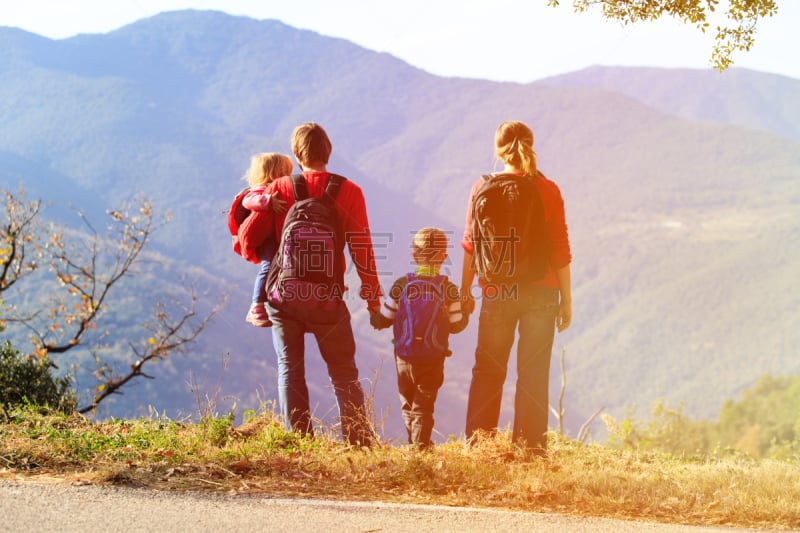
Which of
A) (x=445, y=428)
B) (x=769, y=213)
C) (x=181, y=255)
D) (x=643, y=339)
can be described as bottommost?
(x=445, y=428)

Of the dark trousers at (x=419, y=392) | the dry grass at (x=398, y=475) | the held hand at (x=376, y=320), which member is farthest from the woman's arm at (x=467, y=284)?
the dry grass at (x=398, y=475)

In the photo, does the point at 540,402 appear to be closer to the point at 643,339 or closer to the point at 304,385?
the point at 304,385

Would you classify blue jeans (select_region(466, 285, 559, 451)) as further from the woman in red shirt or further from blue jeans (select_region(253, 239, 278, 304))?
blue jeans (select_region(253, 239, 278, 304))

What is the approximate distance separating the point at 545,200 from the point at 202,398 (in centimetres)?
297

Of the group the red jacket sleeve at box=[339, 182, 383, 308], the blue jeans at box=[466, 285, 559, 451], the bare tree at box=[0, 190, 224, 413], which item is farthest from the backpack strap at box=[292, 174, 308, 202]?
the bare tree at box=[0, 190, 224, 413]

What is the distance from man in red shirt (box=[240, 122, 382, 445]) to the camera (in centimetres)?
573

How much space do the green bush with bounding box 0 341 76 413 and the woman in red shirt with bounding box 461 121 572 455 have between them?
181 inches

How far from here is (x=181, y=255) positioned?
133 m

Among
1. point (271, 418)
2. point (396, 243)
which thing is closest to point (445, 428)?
point (396, 243)

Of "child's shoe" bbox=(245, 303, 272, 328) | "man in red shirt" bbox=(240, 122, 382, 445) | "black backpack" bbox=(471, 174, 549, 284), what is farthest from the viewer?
"child's shoe" bbox=(245, 303, 272, 328)

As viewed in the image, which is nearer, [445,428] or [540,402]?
[540,402]

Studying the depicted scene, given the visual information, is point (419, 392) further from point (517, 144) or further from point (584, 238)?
point (584, 238)

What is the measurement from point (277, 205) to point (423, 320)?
4.40 feet

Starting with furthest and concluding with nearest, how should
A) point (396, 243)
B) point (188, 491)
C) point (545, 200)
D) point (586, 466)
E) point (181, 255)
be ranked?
1. point (396, 243)
2. point (181, 255)
3. point (586, 466)
4. point (545, 200)
5. point (188, 491)
